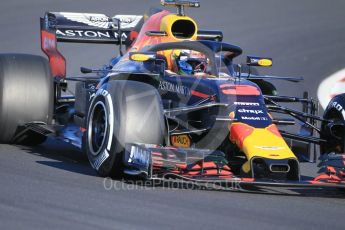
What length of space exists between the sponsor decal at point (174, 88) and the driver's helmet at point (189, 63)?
0.43 metres

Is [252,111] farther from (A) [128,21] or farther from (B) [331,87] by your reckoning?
(B) [331,87]

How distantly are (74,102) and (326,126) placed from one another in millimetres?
3335

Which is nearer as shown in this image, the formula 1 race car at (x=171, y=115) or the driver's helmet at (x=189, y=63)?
the formula 1 race car at (x=171, y=115)

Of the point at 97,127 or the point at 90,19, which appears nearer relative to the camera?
the point at 97,127

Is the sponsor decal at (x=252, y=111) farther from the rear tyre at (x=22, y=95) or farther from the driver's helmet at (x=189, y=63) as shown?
the rear tyre at (x=22, y=95)

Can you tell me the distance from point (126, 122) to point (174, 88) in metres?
1.19

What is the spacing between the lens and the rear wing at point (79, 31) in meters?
12.1

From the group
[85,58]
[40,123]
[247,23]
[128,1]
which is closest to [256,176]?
[40,123]

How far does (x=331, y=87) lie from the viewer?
15453mm

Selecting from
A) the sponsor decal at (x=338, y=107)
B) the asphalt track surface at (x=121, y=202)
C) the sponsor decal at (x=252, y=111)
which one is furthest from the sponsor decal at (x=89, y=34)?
the sponsor decal at (x=252, y=111)

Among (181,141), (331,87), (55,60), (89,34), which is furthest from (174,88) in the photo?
(331,87)

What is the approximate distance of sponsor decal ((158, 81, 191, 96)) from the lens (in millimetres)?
9656

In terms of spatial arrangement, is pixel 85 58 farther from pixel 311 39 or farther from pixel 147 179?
pixel 147 179

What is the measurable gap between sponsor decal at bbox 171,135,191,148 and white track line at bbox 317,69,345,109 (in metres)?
4.94
